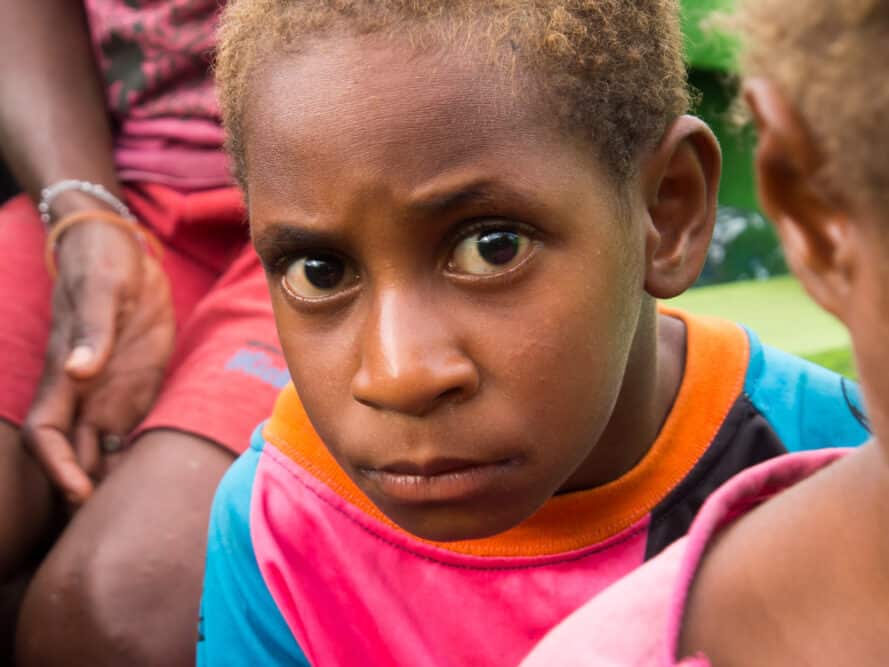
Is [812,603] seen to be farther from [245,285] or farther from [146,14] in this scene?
[146,14]

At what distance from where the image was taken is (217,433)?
65.4 inches

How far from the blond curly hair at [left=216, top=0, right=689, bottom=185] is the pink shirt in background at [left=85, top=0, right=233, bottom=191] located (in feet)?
2.40

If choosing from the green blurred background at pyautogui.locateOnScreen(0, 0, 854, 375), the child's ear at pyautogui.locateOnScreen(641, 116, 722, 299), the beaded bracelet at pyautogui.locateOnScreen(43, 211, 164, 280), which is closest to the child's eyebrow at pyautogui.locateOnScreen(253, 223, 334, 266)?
the child's ear at pyautogui.locateOnScreen(641, 116, 722, 299)

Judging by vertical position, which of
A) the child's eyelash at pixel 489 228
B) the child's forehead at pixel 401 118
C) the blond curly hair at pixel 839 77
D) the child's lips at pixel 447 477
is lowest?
the child's lips at pixel 447 477

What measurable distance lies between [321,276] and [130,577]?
68 cm

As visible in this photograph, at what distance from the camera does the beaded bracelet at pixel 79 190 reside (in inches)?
79.0

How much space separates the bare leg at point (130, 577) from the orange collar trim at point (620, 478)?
0.87ft

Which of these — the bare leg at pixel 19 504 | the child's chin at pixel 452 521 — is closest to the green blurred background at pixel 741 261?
the child's chin at pixel 452 521

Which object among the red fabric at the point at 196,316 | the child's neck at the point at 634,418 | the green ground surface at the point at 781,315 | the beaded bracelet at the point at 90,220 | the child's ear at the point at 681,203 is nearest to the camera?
the child's ear at the point at 681,203

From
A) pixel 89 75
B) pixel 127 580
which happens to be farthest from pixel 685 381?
pixel 89 75

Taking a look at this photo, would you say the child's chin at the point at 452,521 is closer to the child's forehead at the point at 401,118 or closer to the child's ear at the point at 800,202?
the child's forehead at the point at 401,118

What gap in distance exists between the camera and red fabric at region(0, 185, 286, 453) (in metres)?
1.70

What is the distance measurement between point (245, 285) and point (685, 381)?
843 mm

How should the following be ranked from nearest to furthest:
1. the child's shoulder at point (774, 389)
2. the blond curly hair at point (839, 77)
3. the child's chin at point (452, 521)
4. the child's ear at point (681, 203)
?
the blond curly hair at point (839, 77)
the child's chin at point (452, 521)
the child's ear at point (681, 203)
the child's shoulder at point (774, 389)
